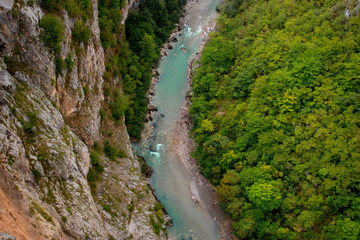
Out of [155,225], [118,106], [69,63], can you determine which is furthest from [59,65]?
[155,225]

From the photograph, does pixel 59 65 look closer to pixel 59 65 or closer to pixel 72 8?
pixel 59 65

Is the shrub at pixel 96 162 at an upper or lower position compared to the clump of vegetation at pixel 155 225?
upper

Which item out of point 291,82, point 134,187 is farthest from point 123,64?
point 291,82

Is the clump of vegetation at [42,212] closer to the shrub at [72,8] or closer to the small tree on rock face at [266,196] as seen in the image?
the shrub at [72,8]

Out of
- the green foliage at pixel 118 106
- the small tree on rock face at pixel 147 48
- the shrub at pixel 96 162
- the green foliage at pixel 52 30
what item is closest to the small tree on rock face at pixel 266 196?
the shrub at pixel 96 162

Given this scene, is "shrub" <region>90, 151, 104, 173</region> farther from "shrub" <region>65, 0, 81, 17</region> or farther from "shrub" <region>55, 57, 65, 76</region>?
"shrub" <region>65, 0, 81, 17</region>

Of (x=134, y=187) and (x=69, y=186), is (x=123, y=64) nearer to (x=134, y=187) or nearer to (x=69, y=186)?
(x=134, y=187)

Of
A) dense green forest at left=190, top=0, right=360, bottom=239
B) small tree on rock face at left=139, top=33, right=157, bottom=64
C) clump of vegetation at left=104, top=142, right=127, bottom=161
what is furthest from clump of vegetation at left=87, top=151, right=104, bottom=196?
small tree on rock face at left=139, top=33, right=157, bottom=64
